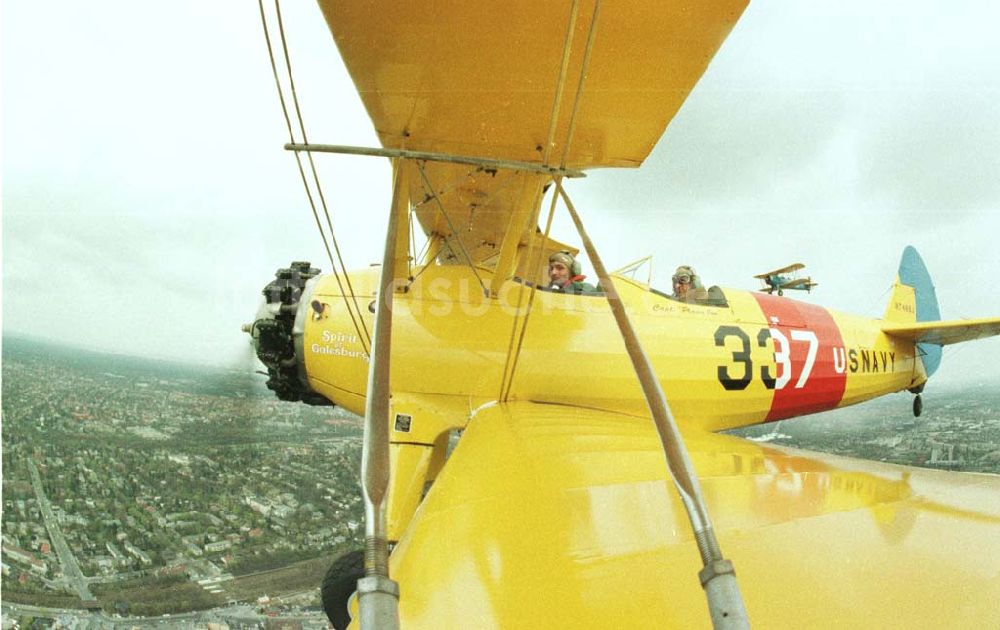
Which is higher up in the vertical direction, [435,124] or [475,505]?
[435,124]

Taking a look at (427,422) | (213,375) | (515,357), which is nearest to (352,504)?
(213,375)

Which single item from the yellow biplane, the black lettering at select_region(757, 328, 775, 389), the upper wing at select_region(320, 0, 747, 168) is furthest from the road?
the black lettering at select_region(757, 328, 775, 389)

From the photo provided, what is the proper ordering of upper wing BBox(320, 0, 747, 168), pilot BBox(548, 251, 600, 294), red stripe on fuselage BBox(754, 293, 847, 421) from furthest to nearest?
→ 1. red stripe on fuselage BBox(754, 293, 847, 421)
2. pilot BBox(548, 251, 600, 294)
3. upper wing BBox(320, 0, 747, 168)

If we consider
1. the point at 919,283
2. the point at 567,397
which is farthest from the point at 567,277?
the point at 919,283

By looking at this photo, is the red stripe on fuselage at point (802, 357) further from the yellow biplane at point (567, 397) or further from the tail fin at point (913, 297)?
the tail fin at point (913, 297)

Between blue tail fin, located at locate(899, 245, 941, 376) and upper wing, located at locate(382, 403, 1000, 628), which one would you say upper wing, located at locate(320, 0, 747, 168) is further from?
blue tail fin, located at locate(899, 245, 941, 376)

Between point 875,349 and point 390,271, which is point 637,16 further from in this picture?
point 875,349
